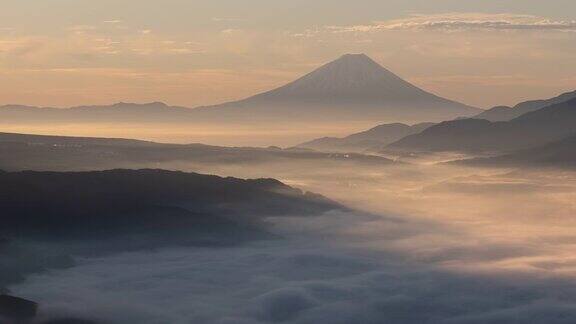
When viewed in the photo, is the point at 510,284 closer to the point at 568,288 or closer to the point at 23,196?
the point at 568,288

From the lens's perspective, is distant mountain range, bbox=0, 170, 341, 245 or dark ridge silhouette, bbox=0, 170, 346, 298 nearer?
dark ridge silhouette, bbox=0, 170, 346, 298

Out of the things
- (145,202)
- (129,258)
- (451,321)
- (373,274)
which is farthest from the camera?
(145,202)

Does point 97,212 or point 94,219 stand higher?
point 97,212

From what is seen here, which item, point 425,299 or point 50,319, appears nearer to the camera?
point 50,319

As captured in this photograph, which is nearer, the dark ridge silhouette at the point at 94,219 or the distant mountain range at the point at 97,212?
the dark ridge silhouette at the point at 94,219

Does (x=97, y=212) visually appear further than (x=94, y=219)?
Yes

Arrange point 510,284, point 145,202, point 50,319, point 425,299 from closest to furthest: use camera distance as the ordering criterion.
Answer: point 50,319
point 425,299
point 510,284
point 145,202

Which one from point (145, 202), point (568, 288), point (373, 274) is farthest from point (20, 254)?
point (568, 288)

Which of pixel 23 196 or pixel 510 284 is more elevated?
pixel 23 196

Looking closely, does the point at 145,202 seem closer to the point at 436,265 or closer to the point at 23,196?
the point at 23,196
